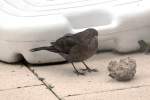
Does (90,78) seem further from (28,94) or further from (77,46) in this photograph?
(28,94)

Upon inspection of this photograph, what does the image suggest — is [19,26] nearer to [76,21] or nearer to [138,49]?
[76,21]

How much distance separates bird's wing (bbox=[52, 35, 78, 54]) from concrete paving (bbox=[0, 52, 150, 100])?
0.23 metres

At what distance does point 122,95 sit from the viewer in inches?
150

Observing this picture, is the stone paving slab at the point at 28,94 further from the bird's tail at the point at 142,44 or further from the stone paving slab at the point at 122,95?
the bird's tail at the point at 142,44

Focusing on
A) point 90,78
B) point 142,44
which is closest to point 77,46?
point 90,78

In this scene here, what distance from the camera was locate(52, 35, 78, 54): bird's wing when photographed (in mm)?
4480

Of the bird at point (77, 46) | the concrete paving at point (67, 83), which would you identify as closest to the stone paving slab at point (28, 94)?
the concrete paving at point (67, 83)

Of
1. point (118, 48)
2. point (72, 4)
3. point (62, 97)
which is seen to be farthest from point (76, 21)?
point (62, 97)

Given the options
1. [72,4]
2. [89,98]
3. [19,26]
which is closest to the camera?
[89,98]

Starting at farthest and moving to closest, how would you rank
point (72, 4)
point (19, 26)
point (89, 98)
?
point (72, 4) → point (19, 26) → point (89, 98)

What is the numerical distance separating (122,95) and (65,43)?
0.91 meters

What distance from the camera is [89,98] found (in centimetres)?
376

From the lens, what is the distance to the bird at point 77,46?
448 centimetres

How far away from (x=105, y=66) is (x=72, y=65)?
323 mm
